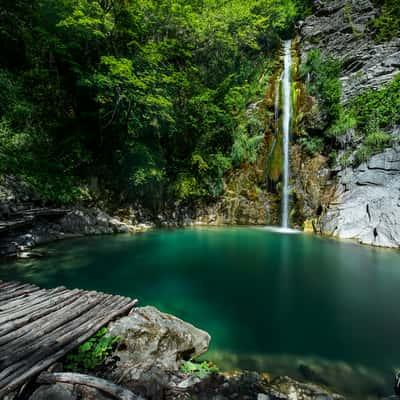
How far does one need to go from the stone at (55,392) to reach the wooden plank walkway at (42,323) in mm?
175

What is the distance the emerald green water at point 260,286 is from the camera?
3.07 metres

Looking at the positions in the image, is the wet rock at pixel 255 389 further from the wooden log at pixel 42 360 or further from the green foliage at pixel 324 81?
the green foliage at pixel 324 81

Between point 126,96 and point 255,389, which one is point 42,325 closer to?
point 255,389

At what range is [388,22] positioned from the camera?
38.6 feet

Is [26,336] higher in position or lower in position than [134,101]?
lower

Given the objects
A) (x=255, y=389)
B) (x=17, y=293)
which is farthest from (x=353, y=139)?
(x=17, y=293)

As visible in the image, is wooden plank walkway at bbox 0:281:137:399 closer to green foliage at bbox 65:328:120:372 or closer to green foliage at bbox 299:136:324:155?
Answer: green foliage at bbox 65:328:120:372

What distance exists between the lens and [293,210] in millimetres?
11570

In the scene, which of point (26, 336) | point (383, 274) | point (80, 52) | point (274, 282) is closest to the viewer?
point (26, 336)

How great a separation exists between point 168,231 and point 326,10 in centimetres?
1888

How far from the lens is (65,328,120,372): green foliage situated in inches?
81.3

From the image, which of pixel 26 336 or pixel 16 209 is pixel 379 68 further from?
pixel 16 209

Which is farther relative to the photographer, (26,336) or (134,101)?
(134,101)

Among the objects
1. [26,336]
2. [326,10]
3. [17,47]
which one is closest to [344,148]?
[326,10]
